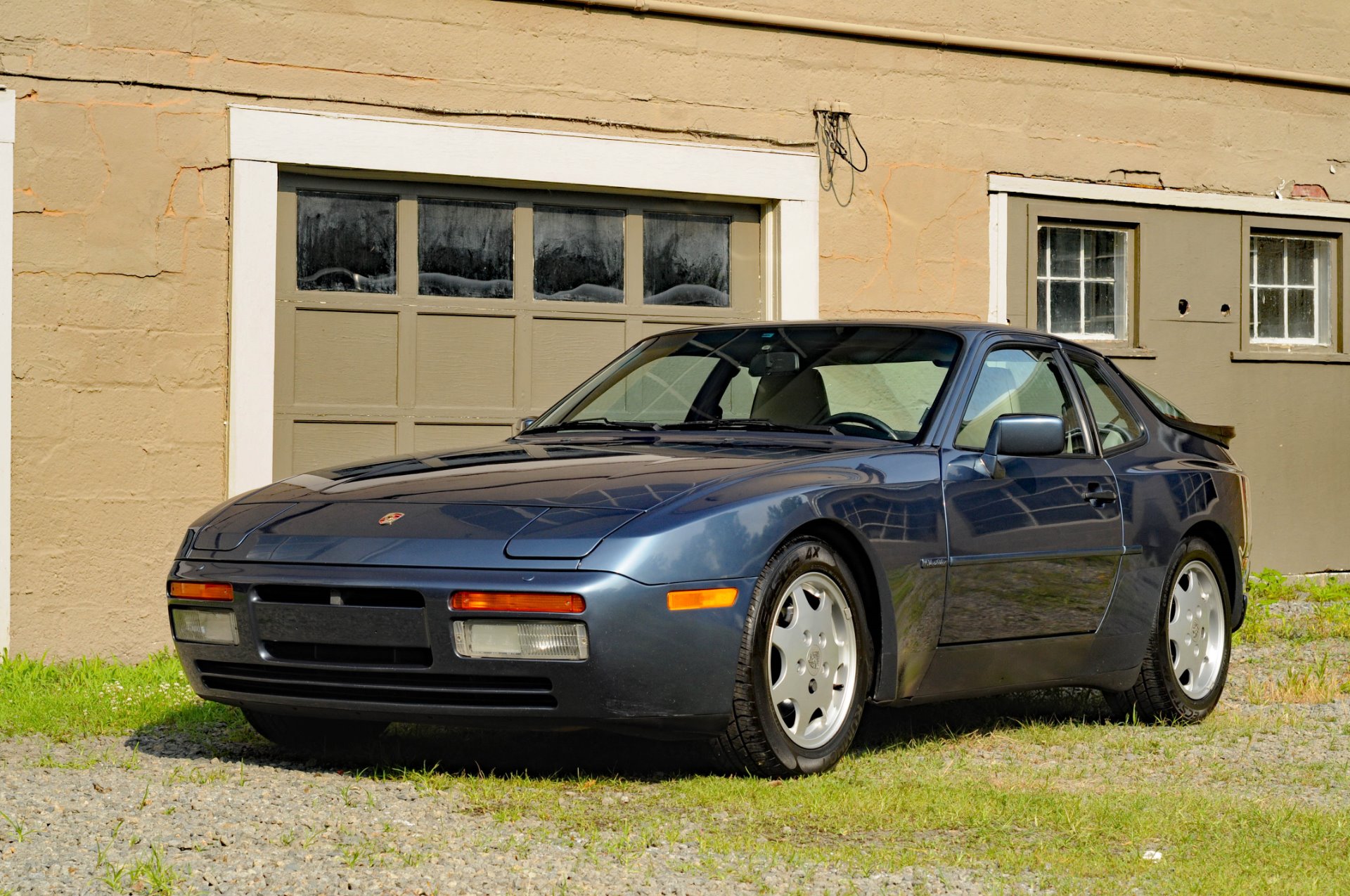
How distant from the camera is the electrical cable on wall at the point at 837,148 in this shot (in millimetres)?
10344

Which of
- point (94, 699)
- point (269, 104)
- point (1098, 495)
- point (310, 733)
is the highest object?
point (269, 104)

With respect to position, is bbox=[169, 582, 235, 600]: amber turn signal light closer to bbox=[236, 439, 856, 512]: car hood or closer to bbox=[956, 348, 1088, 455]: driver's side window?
bbox=[236, 439, 856, 512]: car hood

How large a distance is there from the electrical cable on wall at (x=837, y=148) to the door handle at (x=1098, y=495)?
4.21 m

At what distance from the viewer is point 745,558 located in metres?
4.96

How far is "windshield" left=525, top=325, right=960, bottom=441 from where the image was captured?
20.0 ft

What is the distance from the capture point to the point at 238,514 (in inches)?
217

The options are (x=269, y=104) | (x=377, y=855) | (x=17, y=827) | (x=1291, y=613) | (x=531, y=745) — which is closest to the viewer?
(x=377, y=855)

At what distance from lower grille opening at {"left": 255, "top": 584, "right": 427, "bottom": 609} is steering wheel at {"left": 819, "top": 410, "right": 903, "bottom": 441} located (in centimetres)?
171

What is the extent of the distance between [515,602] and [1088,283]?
758 cm

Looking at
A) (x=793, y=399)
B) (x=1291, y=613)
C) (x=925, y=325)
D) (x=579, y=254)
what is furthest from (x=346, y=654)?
(x=1291, y=613)

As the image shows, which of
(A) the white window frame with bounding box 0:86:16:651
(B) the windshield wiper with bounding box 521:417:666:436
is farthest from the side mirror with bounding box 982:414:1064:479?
(A) the white window frame with bounding box 0:86:16:651

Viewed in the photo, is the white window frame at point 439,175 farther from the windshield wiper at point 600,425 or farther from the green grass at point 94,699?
the windshield wiper at point 600,425

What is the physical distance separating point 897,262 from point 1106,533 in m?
4.36

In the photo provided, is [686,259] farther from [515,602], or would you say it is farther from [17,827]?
[17,827]
